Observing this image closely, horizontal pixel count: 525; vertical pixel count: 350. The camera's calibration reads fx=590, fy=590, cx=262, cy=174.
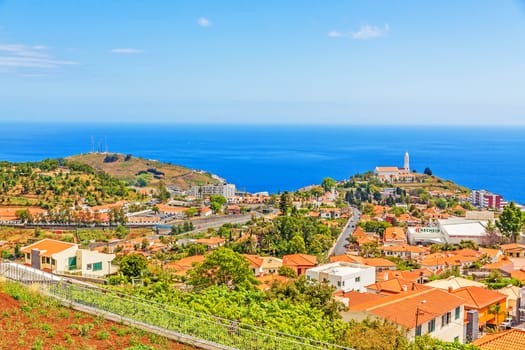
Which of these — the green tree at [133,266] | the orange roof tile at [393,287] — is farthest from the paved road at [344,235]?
the green tree at [133,266]

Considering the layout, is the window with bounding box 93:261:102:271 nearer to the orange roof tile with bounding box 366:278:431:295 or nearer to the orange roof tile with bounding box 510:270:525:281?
the orange roof tile with bounding box 366:278:431:295

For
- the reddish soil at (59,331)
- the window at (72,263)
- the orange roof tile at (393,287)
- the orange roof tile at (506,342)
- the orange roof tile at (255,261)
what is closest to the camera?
the reddish soil at (59,331)

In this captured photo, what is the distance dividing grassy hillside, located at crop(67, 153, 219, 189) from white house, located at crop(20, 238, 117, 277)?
44.2 metres

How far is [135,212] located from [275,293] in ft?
100

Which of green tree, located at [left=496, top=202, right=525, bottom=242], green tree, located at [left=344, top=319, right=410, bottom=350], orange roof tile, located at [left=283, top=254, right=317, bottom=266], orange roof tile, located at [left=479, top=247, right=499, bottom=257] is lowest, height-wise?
orange roof tile, located at [left=479, top=247, right=499, bottom=257]

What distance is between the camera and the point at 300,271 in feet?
69.8

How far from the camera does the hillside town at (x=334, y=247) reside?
35.9 feet

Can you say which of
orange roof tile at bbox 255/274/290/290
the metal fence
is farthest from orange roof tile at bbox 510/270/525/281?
the metal fence

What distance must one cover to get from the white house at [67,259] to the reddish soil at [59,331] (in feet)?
29.3

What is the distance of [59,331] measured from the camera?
5461 mm

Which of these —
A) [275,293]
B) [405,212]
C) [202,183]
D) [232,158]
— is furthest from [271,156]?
[275,293]

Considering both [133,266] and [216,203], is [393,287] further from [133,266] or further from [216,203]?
[216,203]

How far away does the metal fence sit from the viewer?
17.9 feet

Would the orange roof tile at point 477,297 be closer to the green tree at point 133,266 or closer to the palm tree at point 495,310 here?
the palm tree at point 495,310
